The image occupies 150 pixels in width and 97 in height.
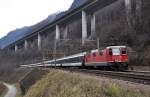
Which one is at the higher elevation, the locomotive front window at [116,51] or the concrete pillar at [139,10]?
the concrete pillar at [139,10]

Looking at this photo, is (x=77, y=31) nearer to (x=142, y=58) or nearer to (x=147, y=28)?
(x=147, y=28)

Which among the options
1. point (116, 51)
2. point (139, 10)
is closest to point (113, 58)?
point (116, 51)

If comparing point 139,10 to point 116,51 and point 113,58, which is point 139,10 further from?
point 113,58

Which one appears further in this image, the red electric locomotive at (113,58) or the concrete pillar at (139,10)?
the concrete pillar at (139,10)

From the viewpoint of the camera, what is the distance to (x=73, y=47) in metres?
72.9

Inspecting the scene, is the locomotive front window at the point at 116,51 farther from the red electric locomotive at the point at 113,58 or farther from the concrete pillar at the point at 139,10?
the concrete pillar at the point at 139,10

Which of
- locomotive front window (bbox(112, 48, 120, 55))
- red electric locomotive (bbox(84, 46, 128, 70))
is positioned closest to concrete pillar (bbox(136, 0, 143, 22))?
red electric locomotive (bbox(84, 46, 128, 70))

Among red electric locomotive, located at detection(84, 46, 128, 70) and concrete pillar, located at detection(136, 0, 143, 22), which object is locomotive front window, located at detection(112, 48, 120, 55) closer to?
red electric locomotive, located at detection(84, 46, 128, 70)

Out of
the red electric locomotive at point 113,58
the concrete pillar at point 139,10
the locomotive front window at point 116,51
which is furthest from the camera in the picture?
the concrete pillar at point 139,10

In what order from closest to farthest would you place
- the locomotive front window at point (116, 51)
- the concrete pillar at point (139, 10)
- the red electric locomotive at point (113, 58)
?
the red electric locomotive at point (113, 58) < the locomotive front window at point (116, 51) < the concrete pillar at point (139, 10)

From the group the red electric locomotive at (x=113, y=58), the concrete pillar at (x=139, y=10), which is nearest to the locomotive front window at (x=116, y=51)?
the red electric locomotive at (x=113, y=58)

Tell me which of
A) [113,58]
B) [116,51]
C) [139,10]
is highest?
[139,10]

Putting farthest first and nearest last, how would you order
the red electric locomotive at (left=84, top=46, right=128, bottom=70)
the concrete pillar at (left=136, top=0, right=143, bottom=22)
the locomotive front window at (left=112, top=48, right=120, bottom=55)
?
the concrete pillar at (left=136, top=0, right=143, bottom=22) → the locomotive front window at (left=112, top=48, right=120, bottom=55) → the red electric locomotive at (left=84, top=46, right=128, bottom=70)

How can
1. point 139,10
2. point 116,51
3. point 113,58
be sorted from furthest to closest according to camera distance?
1. point 139,10
2. point 116,51
3. point 113,58
